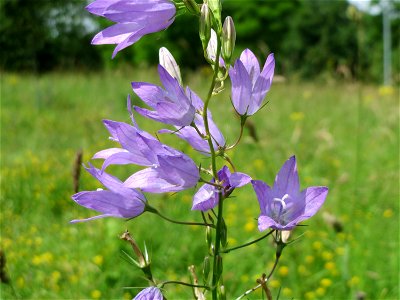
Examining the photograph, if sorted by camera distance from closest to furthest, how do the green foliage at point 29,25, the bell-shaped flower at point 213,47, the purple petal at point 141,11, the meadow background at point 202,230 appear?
the purple petal at point 141,11 → the bell-shaped flower at point 213,47 → the meadow background at point 202,230 → the green foliage at point 29,25

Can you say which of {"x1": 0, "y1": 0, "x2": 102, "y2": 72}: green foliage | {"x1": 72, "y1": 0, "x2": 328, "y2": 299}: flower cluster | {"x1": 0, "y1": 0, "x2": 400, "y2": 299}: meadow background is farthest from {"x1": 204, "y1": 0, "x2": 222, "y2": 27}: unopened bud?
{"x1": 0, "y1": 0, "x2": 102, "y2": 72}: green foliage

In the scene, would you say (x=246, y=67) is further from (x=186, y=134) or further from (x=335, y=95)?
(x=335, y=95)

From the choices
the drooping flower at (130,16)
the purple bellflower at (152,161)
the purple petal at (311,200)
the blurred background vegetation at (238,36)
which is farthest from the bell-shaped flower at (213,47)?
the blurred background vegetation at (238,36)

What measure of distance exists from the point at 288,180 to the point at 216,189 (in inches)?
6.0

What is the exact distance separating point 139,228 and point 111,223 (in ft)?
0.64

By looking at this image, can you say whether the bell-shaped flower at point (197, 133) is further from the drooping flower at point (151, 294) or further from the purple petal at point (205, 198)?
the drooping flower at point (151, 294)

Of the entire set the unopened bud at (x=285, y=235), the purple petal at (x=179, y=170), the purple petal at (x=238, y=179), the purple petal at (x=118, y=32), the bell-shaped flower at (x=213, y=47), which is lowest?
the unopened bud at (x=285, y=235)

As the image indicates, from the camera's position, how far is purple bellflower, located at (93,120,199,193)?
104cm

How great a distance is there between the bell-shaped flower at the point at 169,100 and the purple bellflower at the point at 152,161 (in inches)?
2.2

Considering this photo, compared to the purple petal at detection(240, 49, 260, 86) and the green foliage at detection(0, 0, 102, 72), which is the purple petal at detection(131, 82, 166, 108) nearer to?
the purple petal at detection(240, 49, 260, 86)

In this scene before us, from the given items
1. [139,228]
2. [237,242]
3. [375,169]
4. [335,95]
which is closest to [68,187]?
[139,228]

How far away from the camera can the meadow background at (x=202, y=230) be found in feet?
8.99

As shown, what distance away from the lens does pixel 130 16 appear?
1037 mm

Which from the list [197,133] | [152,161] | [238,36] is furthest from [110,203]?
[238,36]
